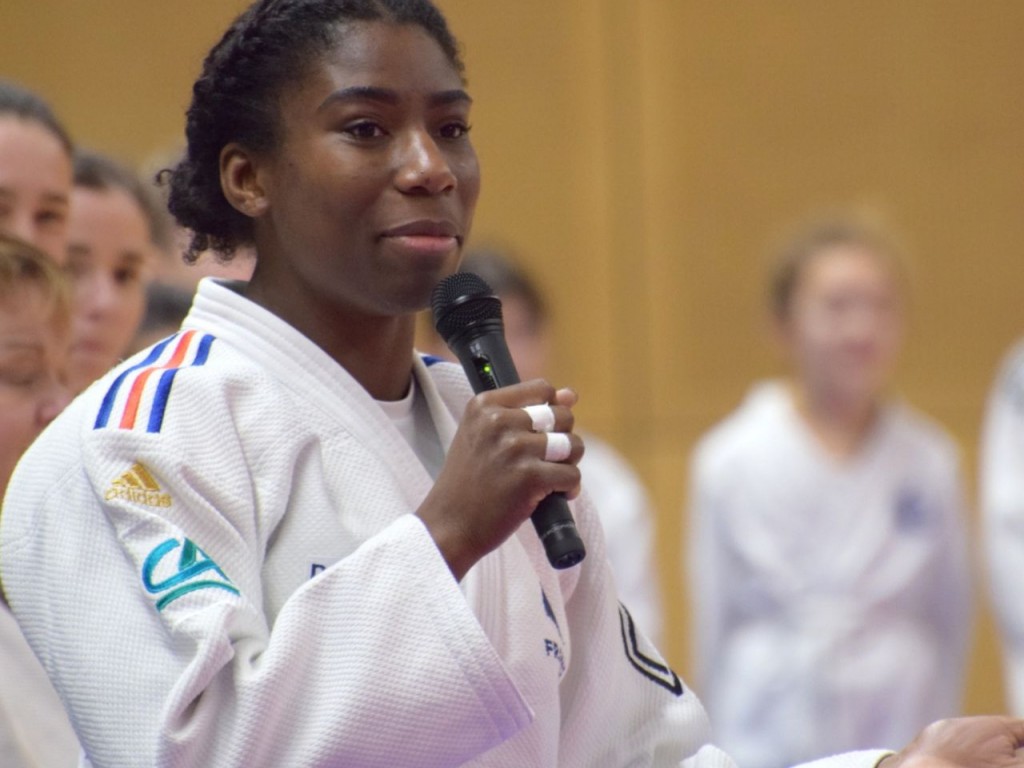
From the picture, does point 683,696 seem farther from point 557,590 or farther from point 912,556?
point 912,556

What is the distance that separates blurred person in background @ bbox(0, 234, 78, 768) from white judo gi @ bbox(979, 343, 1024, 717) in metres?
2.83

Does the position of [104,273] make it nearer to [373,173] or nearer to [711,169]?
[373,173]

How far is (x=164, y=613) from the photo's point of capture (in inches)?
60.4

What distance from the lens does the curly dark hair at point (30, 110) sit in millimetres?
2637

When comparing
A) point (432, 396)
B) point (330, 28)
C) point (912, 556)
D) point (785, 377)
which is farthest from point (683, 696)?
point (785, 377)

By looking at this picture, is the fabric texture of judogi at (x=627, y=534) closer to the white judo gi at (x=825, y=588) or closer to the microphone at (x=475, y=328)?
the white judo gi at (x=825, y=588)

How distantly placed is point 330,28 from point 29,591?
635 mm

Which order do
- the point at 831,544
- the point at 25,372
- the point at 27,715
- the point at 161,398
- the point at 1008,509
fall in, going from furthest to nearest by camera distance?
the point at 831,544 < the point at 1008,509 < the point at 25,372 < the point at 27,715 < the point at 161,398

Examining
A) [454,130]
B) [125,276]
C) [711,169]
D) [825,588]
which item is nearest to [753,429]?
[825,588]

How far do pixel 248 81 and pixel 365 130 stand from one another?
0.17 meters

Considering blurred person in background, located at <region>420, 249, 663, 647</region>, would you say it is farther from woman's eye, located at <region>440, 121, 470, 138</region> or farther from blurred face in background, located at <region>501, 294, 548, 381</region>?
woman's eye, located at <region>440, 121, 470, 138</region>

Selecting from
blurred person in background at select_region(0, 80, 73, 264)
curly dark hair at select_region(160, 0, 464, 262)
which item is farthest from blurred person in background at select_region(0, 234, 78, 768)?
curly dark hair at select_region(160, 0, 464, 262)

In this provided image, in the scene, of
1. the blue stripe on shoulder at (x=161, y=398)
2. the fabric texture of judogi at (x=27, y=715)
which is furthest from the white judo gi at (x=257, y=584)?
the fabric texture of judogi at (x=27, y=715)

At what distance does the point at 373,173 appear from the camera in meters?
1.70
